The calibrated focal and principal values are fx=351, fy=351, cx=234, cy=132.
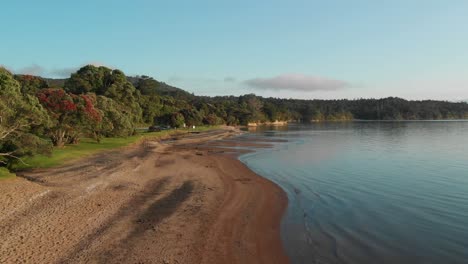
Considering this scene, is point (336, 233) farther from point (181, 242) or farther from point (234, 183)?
point (234, 183)

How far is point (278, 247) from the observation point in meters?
13.9

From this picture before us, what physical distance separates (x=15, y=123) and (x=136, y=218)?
14488 mm

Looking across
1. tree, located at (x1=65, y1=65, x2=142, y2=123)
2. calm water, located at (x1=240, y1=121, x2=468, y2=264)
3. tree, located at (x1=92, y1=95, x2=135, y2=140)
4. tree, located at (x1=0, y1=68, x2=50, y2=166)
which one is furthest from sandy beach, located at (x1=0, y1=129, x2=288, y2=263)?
tree, located at (x1=65, y1=65, x2=142, y2=123)

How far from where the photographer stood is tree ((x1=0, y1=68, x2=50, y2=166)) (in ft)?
79.1

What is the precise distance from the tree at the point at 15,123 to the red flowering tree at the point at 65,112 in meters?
10.4

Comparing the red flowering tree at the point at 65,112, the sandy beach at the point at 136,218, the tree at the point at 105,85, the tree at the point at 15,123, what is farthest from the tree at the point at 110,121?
the tree at the point at 105,85

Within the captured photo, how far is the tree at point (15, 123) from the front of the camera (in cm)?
2411

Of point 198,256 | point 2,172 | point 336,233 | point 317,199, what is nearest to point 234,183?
point 317,199

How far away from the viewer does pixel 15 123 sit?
82.0 feet

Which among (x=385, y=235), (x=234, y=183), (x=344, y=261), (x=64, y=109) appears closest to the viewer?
(x=344, y=261)

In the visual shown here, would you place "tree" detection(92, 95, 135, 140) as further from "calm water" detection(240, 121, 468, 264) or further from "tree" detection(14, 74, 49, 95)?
"tree" detection(14, 74, 49, 95)

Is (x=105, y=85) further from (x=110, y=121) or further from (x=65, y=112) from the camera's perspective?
(x=65, y=112)

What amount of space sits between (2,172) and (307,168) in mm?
26182

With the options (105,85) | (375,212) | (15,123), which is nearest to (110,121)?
(15,123)
